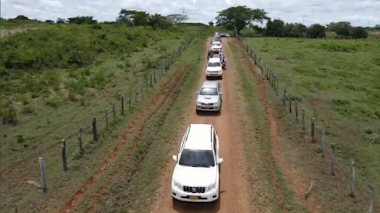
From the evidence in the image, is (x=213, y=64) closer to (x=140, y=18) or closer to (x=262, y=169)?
(x=262, y=169)

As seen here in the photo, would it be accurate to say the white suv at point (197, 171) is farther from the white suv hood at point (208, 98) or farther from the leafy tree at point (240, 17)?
the leafy tree at point (240, 17)

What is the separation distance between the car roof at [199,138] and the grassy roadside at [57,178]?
399 centimetres

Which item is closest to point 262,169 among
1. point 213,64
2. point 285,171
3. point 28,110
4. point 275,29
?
point 285,171

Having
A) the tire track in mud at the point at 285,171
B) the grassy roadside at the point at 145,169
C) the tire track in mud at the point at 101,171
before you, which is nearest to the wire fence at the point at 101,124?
→ the tire track in mud at the point at 101,171

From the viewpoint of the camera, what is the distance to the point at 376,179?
1669 centimetres

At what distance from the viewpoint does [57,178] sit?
49.8 feet

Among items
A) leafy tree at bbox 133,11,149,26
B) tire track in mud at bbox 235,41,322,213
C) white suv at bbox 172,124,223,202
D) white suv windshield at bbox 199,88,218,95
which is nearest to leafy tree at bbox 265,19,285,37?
leafy tree at bbox 133,11,149,26

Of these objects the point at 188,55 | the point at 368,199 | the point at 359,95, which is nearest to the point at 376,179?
the point at 368,199

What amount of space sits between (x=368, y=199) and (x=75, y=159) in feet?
37.4

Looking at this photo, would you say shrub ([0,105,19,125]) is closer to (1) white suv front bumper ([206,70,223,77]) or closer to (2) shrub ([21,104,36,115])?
(2) shrub ([21,104,36,115])

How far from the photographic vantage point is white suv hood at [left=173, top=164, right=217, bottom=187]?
40.5 feet

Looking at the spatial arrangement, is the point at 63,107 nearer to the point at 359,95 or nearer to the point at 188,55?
the point at 359,95

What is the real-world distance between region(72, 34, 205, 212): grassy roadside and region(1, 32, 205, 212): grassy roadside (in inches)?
46.6

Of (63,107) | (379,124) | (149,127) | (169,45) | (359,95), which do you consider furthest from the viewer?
(169,45)
